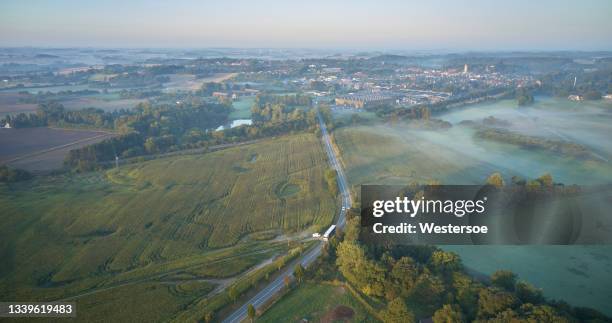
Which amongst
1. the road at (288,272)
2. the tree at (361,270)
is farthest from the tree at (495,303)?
the road at (288,272)

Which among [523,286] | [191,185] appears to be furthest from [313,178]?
[523,286]

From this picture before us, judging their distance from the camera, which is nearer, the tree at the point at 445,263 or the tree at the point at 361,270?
the tree at the point at 361,270

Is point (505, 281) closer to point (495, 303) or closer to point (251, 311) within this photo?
point (495, 303)

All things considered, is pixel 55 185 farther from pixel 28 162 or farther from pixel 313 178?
pixel 313 178

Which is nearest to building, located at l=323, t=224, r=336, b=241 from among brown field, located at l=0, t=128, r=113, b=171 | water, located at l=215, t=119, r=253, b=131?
brown field, located at l=0, t=128, r=113, b=171

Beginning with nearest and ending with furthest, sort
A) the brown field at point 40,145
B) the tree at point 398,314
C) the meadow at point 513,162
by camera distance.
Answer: the tree at point 398,314
the meadow at point 513,162
the brown field at point 40,145

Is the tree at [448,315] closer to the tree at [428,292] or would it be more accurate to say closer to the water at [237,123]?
the tree at [428,292]
